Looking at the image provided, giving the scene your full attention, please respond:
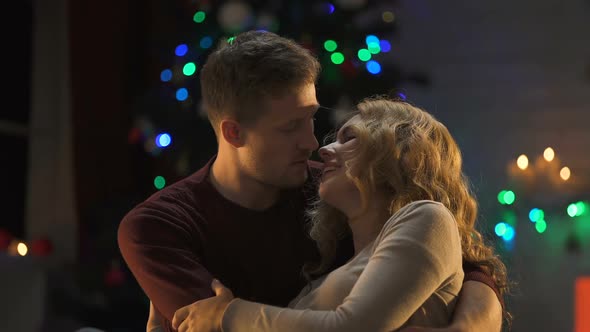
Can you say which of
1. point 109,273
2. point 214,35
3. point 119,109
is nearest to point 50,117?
point 119,109

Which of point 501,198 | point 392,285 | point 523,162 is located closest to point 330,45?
point 501,198

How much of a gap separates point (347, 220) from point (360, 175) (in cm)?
26

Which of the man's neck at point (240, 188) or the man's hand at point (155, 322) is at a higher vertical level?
the man's neck at point (240, 188)

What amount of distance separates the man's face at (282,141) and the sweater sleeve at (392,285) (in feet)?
1.47

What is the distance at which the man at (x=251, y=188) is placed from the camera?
2.02 m

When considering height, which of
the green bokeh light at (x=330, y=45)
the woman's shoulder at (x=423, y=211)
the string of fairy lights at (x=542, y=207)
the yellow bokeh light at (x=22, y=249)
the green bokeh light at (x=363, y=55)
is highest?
the woman's shoulder at (x=423, y=211)

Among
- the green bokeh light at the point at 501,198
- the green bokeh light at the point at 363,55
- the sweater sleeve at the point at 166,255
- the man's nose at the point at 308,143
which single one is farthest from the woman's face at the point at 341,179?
the green bokeh light at the point at 501,198

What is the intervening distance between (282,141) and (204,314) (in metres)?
0.52

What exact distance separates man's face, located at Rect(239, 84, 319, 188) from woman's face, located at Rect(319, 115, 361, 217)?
121 mm

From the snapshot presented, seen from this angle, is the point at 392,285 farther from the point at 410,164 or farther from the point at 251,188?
the point at 251,188

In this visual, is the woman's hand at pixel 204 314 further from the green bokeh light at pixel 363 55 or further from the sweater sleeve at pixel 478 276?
the green bokeh light at pixel 363 55

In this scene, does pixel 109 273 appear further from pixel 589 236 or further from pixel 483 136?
pixel 589 236

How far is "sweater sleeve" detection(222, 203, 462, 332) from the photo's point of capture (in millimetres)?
1595

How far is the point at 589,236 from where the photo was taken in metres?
4.23
